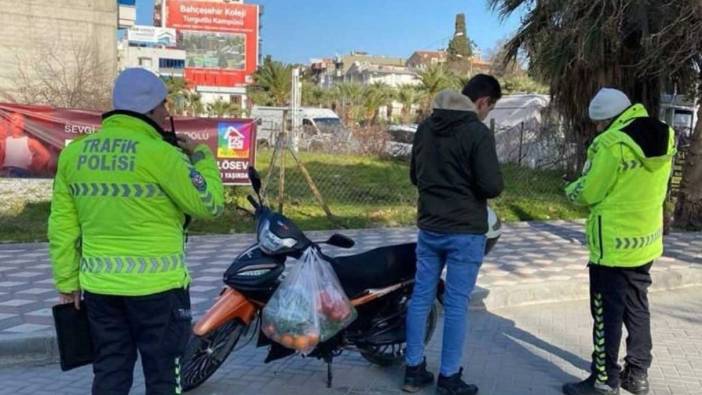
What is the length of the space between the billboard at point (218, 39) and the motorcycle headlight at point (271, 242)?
86.5 metres

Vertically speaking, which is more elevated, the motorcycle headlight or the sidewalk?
the motorcycle headlight

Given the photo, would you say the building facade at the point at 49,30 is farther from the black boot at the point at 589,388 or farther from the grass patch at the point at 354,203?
the black boot at the point at 589,388

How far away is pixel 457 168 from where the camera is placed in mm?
4125

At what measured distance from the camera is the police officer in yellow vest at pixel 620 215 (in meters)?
4.12

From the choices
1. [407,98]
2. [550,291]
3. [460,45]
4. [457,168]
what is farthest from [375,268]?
[460,45]

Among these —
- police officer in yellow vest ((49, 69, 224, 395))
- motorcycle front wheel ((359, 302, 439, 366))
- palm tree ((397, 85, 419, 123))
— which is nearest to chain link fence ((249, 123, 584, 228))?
motorcycle front wheel ((359, 302, 439, 366))

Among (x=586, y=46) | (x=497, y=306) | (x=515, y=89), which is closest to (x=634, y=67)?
(x=586, y=46)

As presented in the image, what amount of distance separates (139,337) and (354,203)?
979 cm

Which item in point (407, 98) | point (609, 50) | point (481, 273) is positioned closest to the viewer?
point (481, 273)

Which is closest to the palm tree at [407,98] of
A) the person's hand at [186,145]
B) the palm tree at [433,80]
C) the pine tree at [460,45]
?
the palm tree at [433,80]

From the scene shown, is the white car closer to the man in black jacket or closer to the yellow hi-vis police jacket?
the man in black jacket

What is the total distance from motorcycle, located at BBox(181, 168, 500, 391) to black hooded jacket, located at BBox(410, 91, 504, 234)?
14.2 inches

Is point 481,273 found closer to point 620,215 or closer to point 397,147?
point 620,215

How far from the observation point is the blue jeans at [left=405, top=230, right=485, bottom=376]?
4195 mm
